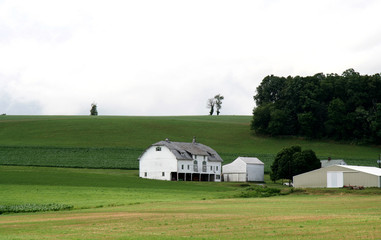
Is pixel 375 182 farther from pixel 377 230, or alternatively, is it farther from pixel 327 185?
pixel 377 230

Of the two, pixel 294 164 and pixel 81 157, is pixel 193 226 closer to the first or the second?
pixel 294 164

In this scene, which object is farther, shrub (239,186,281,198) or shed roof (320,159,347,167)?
shed roof (320,159,347,167)

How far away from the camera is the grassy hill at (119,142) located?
107625mm

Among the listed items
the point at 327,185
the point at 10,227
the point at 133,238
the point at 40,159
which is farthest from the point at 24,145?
the point at 133,238

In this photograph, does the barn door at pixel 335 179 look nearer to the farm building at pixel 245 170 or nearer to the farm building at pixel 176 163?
the farm building at pixel 245 170

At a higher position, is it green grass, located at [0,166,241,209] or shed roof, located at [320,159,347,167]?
shed roof, located at [320,159,347,167]

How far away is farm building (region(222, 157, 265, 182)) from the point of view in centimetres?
10294

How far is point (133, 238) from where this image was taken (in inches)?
1065

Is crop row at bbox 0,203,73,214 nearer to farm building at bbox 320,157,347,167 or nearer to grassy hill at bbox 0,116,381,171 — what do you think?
grassy hill at bbox 0,116,381,171

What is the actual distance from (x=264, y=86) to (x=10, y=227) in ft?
417

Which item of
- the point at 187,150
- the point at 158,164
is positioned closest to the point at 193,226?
the point at 158,164

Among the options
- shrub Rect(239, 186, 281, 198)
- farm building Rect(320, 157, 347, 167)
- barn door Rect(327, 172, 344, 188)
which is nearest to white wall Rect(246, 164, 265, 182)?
farm building Rect(320, 157, 347, 167)

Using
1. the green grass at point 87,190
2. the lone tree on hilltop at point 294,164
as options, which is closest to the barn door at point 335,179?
the lone tree on hilltop at point 294,164

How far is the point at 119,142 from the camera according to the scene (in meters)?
126
